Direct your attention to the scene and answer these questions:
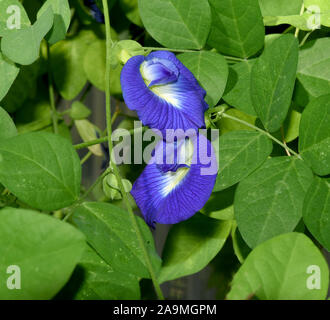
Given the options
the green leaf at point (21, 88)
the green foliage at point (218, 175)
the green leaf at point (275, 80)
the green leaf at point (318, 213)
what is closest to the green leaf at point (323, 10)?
the green foliage at point (218, 175)

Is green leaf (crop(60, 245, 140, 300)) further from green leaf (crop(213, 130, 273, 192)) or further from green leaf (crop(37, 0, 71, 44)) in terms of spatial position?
green leaf (crop(37, 0, 71, 44))

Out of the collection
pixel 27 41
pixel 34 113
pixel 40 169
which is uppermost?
pixel 27 41

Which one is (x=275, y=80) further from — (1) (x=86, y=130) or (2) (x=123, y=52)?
(1) (x=86, y=130)

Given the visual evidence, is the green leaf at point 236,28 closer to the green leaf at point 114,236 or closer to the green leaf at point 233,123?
the green leaf at point 233,123

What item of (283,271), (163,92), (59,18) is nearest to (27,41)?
(59,18)

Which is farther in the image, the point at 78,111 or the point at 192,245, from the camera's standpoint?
the point at 78,111
